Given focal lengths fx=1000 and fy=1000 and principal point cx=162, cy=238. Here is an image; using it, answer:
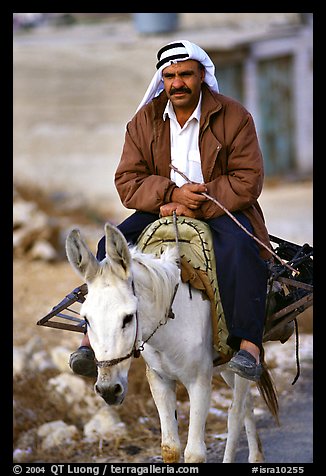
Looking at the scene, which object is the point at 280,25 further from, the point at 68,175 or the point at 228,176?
→ the point at 228,176

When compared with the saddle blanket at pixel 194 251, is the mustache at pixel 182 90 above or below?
above

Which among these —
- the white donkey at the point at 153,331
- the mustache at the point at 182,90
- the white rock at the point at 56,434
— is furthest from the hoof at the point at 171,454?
the white rock at the point at 56,434

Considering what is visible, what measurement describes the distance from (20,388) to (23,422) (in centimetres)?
50

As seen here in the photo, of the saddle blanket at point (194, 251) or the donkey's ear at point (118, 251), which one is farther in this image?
the saddle blanket at point (194, 251)

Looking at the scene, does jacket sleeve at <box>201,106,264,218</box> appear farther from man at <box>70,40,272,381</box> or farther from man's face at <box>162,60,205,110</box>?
man's face at <box>162,60,205,110</box>

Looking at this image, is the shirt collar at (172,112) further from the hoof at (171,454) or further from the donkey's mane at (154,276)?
the hoof at (171,454)

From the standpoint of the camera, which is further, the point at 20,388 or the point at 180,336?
the point at 20,388

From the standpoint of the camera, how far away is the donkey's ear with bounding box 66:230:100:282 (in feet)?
14.6

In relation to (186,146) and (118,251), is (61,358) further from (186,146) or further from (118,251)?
(118,251)

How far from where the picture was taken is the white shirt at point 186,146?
17.2ft

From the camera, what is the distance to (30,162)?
1491cm
